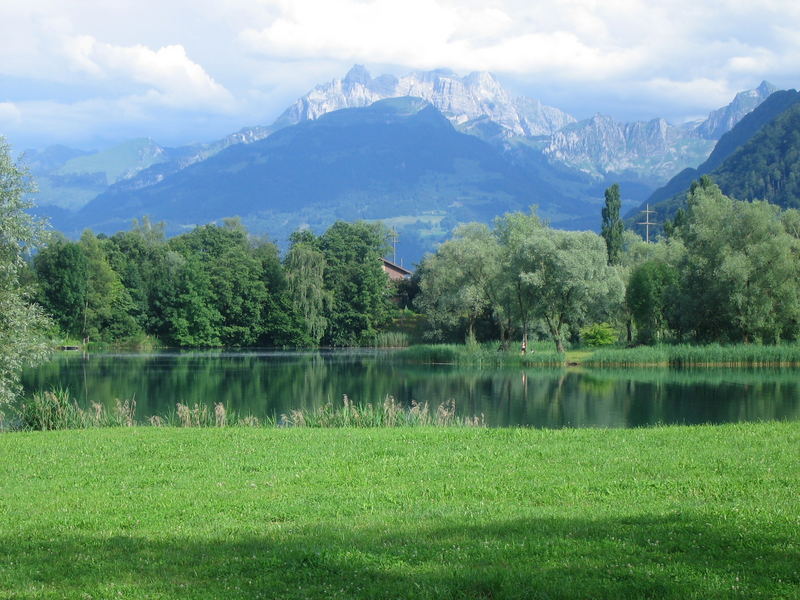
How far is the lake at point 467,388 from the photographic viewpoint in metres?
30.3

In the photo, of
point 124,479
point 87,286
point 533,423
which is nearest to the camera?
point 124,479

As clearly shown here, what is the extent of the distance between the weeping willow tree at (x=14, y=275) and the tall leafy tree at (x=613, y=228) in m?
65.6

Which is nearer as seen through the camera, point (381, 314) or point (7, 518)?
point (7, 518)

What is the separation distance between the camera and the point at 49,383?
43531mm

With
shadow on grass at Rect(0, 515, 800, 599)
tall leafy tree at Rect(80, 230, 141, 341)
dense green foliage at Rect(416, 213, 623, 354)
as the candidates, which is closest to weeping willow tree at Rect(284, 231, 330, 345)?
tall leafy tree at Rect(80, 230, 141, 341)

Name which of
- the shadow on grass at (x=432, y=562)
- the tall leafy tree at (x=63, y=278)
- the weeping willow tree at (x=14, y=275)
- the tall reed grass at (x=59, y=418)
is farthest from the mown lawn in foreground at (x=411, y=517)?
the tall leafy tree at (x=63, y=278)

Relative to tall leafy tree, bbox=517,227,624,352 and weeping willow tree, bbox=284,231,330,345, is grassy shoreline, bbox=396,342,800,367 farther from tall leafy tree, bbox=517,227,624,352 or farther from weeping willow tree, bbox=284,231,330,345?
weeping willow tree, bbox=284,231,330,345

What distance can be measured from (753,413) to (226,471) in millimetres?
22081

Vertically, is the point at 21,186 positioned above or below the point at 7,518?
above

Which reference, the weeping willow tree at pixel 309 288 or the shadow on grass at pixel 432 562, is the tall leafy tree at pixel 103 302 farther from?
the shadow on grass at pixel 432 562

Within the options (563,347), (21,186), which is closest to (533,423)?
(21,186)

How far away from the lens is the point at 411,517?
9875mm

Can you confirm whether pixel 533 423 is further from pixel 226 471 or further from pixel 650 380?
pixel 650 380

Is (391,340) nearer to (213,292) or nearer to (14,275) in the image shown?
(213,292)
